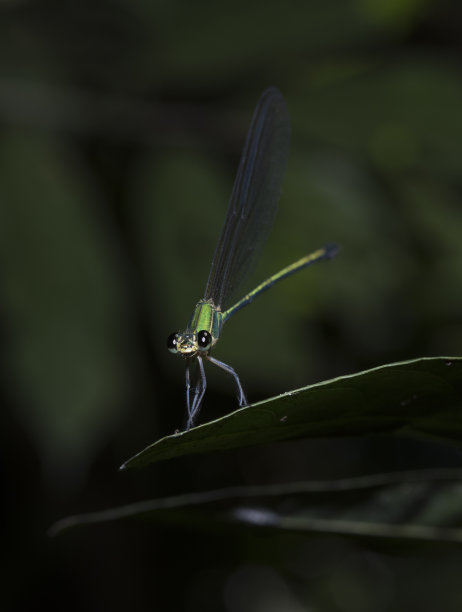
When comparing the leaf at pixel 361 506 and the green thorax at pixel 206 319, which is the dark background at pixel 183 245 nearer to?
the green thorax at pixel 206 319

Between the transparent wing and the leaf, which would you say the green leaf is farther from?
the transparent wing

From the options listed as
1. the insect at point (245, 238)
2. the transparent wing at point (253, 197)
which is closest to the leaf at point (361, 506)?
the insect at point (245, 238)

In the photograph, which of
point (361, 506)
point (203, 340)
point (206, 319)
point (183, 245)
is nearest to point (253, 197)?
point (183, 245)

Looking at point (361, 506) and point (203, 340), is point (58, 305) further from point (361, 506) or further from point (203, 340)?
point (361, 506)

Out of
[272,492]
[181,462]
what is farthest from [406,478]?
[181,462]

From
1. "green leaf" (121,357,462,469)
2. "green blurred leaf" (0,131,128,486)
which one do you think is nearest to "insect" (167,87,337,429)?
"green blurred leaf" (0,131,128,486)

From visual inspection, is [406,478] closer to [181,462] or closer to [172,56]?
[181,462]
